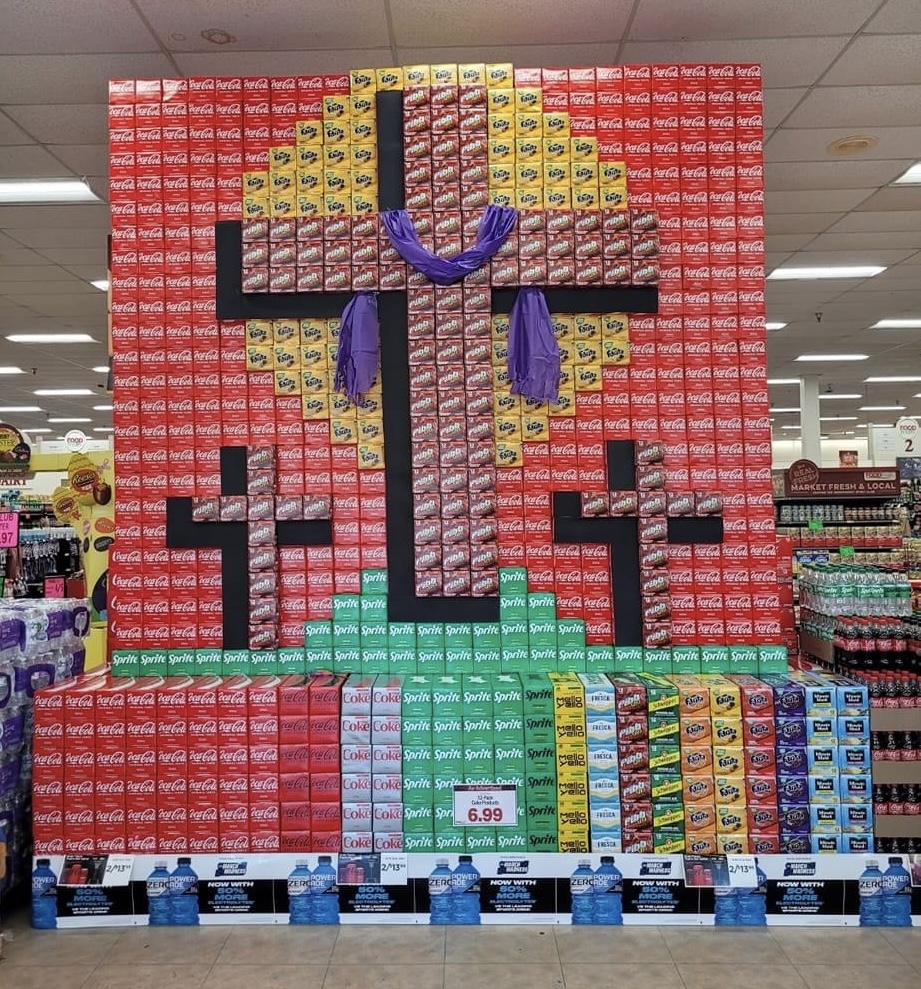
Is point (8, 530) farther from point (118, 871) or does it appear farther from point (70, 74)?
point (118, 871)

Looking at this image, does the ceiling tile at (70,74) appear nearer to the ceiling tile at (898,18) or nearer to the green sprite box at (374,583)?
the green sprite box at (374,583)

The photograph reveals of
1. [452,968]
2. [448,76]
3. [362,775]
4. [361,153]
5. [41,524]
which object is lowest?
[452,968]

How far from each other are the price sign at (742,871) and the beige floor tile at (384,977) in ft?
3.70

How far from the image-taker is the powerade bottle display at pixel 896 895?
10.5ft

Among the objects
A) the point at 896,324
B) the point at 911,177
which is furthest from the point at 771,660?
the point at 896,324

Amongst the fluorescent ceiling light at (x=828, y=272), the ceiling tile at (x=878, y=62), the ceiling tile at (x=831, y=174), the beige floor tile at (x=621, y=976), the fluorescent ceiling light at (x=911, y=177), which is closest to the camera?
the beige floor tile at (x=621, y=976)

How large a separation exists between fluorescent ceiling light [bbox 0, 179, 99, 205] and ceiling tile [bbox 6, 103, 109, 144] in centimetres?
69

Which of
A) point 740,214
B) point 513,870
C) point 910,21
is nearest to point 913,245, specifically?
point 910,21

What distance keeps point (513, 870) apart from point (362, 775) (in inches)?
27.8

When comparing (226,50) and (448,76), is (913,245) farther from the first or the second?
(226,50)

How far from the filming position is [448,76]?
3.75 m

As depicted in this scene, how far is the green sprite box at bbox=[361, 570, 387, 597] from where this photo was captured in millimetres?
3668

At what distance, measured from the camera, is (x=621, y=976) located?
286 cm

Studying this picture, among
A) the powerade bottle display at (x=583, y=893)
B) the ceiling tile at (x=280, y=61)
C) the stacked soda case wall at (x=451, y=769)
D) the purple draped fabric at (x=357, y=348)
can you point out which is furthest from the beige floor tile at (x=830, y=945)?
the ceiling tile at (x=280, y=61)
